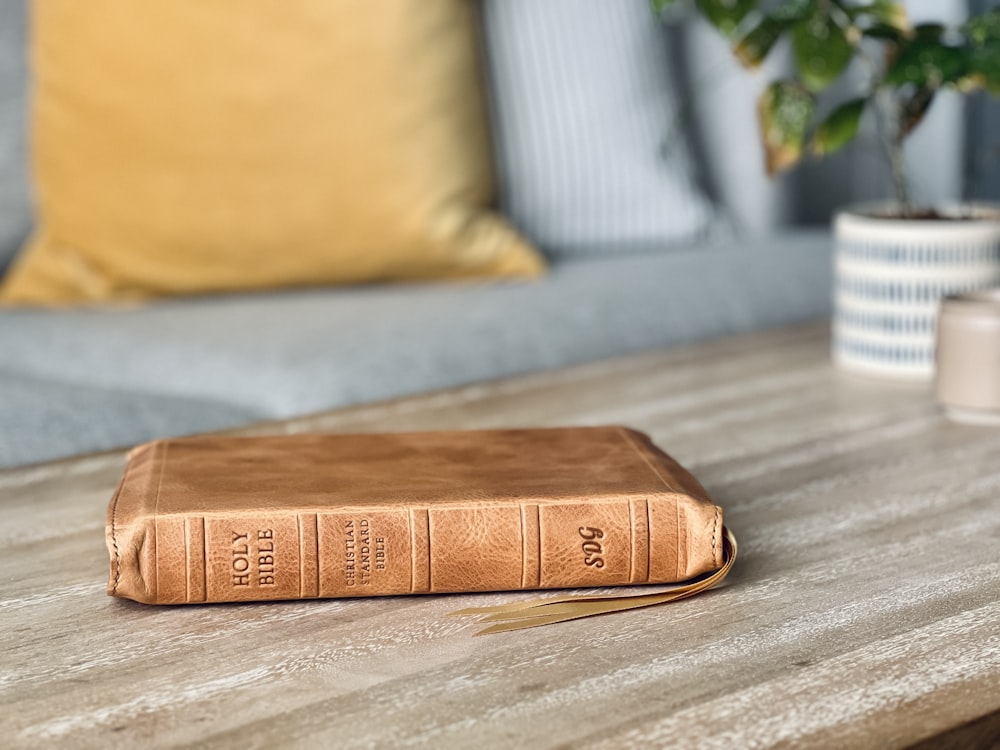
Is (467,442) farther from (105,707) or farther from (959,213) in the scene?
(959,213)

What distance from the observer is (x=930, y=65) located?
0.99 meters

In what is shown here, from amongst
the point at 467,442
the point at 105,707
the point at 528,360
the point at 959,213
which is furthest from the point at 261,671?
the point at 959,213

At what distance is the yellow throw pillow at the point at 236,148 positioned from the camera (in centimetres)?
149

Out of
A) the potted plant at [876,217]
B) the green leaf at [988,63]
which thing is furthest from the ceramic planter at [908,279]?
the green leaf at [988,63]

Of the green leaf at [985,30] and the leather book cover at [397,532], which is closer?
the leather book cover at [397,532]

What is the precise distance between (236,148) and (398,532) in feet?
3.29

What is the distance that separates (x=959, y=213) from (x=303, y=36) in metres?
0.78

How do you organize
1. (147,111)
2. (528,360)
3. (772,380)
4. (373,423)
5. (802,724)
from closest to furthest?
(802,724), (373,423), (772,380), (528,360), (147,111)

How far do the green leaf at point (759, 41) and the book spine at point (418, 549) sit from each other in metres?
0.59

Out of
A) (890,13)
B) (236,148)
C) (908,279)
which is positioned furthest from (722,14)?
(236,148)

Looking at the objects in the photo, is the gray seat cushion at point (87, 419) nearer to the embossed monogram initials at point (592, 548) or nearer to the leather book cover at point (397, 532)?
the leather book cover at point (397, 532)

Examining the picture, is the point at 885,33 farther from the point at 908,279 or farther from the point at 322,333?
the point at 322,333

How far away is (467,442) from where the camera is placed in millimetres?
716

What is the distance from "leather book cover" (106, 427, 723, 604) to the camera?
584 millimetres
